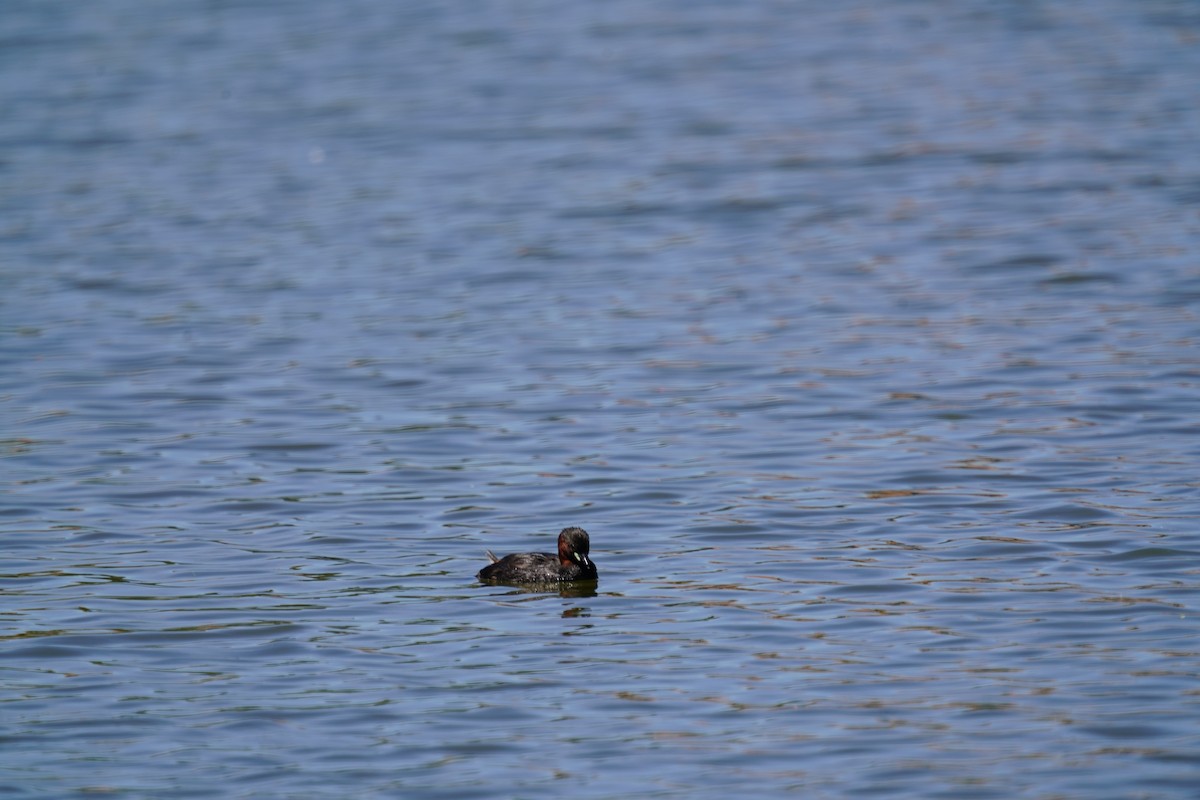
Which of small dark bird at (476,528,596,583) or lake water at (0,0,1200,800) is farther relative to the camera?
small dark bird at (476,528,596,583)

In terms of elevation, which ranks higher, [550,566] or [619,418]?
[550,566]

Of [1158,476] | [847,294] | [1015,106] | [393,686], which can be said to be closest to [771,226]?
[847,294]

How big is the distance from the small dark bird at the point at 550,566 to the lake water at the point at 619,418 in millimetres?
187

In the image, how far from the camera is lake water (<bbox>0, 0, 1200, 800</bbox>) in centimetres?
945

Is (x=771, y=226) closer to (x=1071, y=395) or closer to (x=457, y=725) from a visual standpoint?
(x=1071, y=395)

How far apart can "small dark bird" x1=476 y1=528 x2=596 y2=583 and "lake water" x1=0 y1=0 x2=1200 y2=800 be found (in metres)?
0.19

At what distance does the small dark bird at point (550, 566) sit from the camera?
1148cm

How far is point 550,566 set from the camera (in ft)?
37.9

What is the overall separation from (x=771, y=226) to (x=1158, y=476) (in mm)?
10091

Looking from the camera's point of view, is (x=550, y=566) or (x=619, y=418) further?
(x=619, y=418)

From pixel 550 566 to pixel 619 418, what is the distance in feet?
14.8

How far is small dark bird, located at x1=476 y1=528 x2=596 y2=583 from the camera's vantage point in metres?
11.5

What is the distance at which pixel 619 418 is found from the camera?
1592 centimetres

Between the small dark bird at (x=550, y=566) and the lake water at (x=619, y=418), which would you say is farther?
the small dark bird at (x=550, y=566)
